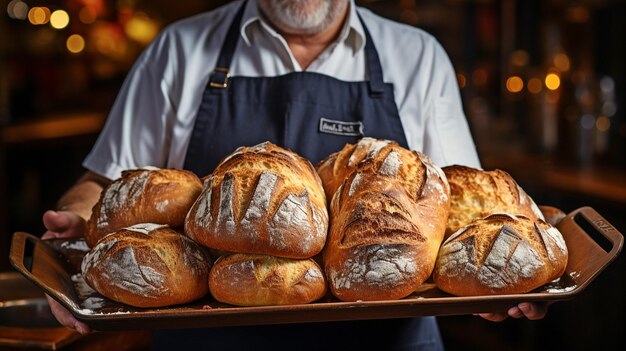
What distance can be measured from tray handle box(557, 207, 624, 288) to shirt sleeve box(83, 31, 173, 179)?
109cm

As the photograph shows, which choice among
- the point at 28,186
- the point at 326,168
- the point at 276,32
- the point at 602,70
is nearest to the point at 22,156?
the point at 28,186

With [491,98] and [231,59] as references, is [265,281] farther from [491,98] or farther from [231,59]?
[491,98]

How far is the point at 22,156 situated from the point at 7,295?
4.38m

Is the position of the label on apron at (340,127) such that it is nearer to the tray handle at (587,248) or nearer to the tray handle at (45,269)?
the tray handle at (587,248)

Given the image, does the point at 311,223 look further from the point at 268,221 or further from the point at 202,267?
the point at 202,267

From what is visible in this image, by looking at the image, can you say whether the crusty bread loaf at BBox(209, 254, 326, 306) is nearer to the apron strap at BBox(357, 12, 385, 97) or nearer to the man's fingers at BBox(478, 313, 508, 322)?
the man's fingers at BBox(478, 313, 508, 322)

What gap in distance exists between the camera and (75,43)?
7.71 metres

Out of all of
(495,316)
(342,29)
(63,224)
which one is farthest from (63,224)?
(495,316)

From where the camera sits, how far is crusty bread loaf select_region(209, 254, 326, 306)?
1575 millimetres

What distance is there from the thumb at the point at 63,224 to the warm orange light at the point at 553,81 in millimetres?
3910

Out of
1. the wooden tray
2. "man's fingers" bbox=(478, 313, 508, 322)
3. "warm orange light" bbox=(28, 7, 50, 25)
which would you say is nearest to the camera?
the wooden tray

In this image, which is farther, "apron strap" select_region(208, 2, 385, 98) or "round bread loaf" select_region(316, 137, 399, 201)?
"apron strap" select_region(208, 2, 385, 98)

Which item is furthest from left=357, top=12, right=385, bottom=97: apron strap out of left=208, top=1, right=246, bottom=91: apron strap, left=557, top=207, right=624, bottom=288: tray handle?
left=557, top=207, right=624, bottom=288: tray handle

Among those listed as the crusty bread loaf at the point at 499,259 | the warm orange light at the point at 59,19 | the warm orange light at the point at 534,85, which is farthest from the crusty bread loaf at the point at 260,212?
the warm orange light at the point at 59,19
